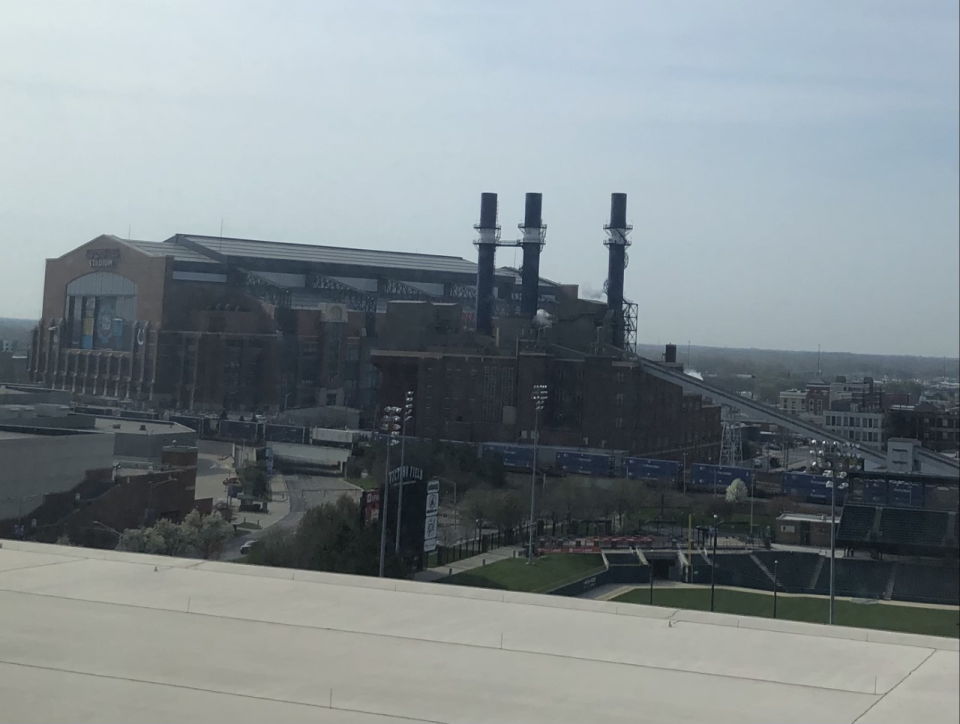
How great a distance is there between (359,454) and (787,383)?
2208 millimetres

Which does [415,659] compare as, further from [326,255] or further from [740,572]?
[326,255]

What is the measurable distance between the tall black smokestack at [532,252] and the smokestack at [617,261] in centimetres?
34

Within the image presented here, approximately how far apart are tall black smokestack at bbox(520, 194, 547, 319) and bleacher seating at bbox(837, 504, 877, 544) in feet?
5.60

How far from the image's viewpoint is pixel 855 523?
449 cm

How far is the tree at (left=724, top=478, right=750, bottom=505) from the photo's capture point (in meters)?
4.86

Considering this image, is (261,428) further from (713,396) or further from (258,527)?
(713,396)

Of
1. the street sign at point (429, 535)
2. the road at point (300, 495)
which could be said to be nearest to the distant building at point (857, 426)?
the street sign at point (429, 535)

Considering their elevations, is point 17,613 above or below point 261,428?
below

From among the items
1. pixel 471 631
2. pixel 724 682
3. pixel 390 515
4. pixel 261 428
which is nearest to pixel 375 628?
pixel 471 631

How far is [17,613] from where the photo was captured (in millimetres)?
3238

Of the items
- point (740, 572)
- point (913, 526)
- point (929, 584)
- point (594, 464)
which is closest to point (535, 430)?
point (594, 464)

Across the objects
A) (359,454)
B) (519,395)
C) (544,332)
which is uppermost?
(544,332)

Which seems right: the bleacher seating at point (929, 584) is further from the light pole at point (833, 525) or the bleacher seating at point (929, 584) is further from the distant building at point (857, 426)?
the distant building at point (857, 426)

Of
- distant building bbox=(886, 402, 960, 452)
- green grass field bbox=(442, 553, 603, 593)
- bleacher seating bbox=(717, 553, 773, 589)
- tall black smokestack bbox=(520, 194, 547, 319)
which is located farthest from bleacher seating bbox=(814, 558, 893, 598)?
tall black smokestack bbox=(520, 194, 547, 319)
